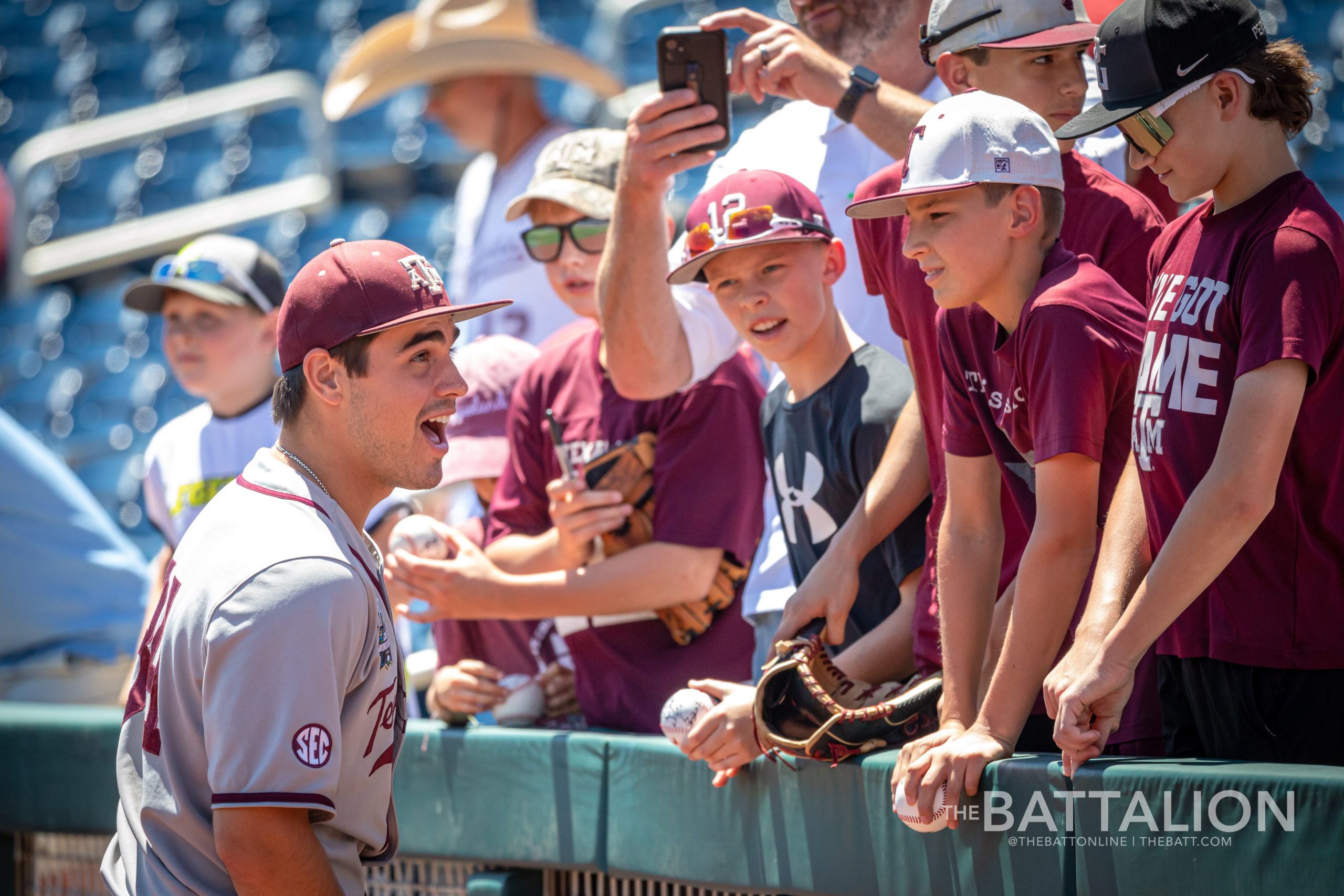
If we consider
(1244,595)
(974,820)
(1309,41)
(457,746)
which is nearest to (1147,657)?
(1244,595)

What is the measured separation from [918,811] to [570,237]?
2009mm

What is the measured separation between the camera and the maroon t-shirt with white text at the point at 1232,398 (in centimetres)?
198

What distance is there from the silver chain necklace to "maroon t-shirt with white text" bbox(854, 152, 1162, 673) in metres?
1.07

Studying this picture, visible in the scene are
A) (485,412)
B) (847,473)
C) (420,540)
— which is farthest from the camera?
(485,412)

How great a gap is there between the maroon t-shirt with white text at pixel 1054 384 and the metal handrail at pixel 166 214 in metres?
6.24

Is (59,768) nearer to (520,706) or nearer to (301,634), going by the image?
(520,706)

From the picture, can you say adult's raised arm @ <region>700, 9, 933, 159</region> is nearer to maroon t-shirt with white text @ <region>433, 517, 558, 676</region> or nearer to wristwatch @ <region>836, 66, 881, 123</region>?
wristwatch @ <region>836, 66, 881, 123</region>

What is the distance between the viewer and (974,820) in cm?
217

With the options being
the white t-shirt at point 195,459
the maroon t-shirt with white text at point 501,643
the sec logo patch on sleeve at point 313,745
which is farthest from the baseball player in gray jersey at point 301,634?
the white t-shirt at point 195,459

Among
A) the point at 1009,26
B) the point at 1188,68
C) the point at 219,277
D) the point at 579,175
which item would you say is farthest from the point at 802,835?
the point at 219,277

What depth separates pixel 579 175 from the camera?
3719mm

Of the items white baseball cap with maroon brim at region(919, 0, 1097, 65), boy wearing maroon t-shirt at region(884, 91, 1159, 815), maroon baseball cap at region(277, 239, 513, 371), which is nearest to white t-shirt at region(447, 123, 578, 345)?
white baseball cap with maroon brim at region(919, 0, 1097, 65)

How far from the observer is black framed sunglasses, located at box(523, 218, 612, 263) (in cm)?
366

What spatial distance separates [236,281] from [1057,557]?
2.73 m
